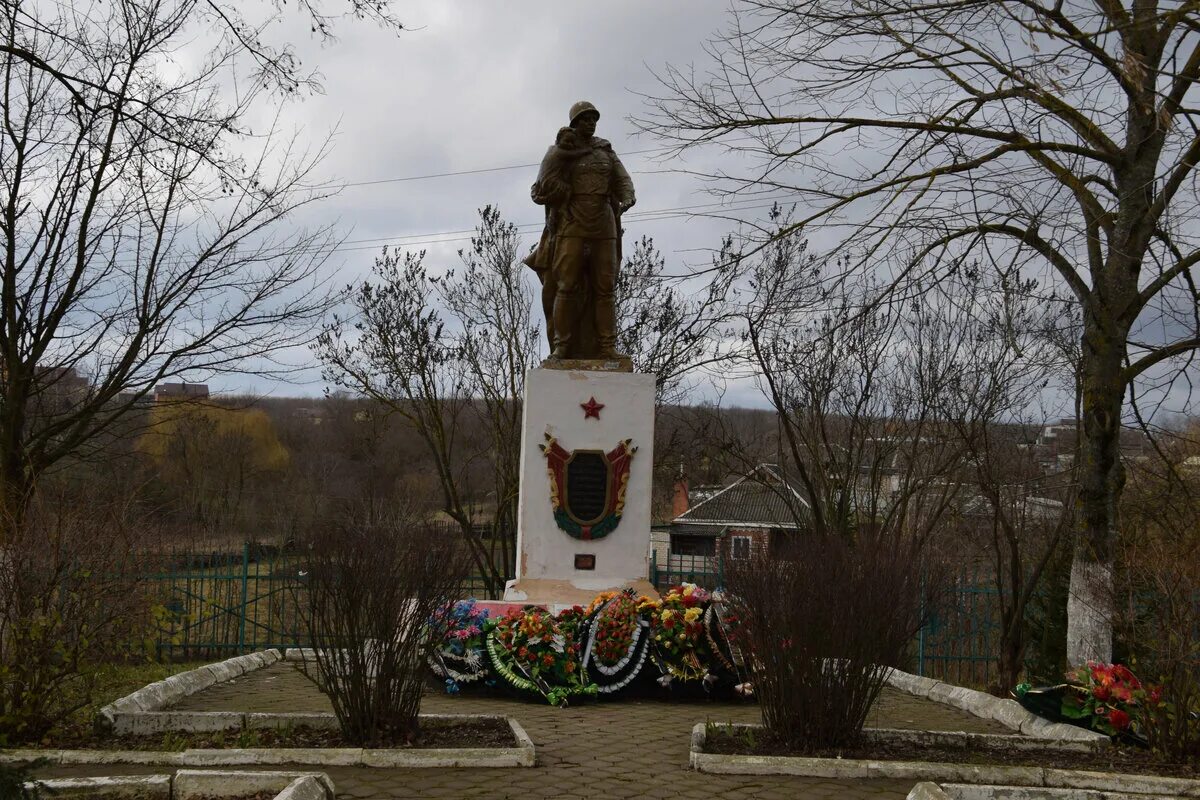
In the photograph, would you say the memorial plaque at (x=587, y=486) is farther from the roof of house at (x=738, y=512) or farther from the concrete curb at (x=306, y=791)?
the roof of house at (x=738, y=512)

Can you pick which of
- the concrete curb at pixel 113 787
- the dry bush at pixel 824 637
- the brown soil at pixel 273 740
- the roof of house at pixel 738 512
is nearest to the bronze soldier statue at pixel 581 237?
the dry bush at pixel 824 637

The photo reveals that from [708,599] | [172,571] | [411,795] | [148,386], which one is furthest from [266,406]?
[411,795]

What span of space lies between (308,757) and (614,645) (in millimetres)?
3383

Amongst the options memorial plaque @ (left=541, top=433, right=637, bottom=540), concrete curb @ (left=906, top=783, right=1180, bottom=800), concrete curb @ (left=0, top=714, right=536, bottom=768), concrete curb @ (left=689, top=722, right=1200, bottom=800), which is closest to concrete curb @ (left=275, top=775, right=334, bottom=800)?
concrete curb @ (left=0, top=714, right=536, bottom=768)

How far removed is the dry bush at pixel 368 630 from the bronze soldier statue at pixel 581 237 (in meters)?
4.57

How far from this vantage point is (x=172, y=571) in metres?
15.0

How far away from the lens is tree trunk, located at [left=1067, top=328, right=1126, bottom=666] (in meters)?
8.94

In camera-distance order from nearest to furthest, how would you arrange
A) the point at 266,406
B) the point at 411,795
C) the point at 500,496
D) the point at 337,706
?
1. the point at 411,795
2. the point at 337,706
3. the point at 500,496
4. the point at 266,406

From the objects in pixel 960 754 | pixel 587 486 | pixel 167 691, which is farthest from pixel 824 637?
pixel 167 691

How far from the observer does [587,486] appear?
10180 millimetres

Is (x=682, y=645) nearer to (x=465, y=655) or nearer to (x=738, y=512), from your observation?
(x=465, y=655)

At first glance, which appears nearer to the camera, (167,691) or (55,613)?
(55,613)

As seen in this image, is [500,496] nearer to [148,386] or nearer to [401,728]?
[148,386]

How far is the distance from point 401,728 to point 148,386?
7.04m
